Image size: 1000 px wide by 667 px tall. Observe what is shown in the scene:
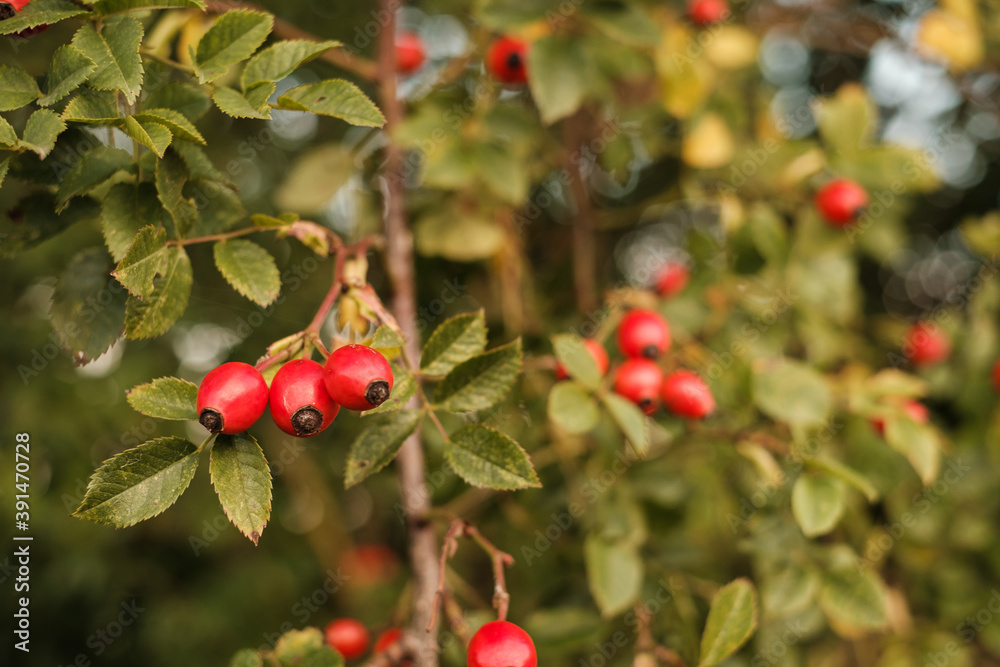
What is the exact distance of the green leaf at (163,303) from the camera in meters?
1.01

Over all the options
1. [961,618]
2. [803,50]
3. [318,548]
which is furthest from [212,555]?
[803,50]

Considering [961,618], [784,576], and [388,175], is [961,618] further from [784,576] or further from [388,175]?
[388,175]

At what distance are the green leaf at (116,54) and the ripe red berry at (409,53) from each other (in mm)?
1322

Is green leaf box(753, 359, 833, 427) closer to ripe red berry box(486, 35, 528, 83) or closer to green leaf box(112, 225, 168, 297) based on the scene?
ripe red berry box(486, 35, 528, 83)

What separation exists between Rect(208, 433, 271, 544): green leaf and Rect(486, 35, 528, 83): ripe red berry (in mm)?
1413

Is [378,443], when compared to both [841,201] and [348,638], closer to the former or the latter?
[348,638]

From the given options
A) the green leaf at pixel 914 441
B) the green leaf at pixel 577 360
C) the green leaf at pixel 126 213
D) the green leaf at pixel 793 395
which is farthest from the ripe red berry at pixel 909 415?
the green leaf at pixel 126 213

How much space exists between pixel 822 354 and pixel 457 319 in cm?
158

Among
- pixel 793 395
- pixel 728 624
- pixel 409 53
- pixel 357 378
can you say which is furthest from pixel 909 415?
pixel 409 53

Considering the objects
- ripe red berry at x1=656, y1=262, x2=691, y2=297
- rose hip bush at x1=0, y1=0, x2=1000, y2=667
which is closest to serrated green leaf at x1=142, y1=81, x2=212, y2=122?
rose hip bush at x1=0, y1=0, x2=1000, y2=667

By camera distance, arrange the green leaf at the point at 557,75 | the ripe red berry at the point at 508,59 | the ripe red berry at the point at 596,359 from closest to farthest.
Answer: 1. the ripe red berry at the point at 596,359
2. the green leaf at the point at 557,75
3. the ripe red berry at the point at 508,59

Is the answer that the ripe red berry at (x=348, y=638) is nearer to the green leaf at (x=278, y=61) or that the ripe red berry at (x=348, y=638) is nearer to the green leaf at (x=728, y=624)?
the green leaf at (x=728, y=624)

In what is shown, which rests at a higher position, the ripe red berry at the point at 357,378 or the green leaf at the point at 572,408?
the ripe red berry at the point at 357,378

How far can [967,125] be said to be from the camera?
330cm
